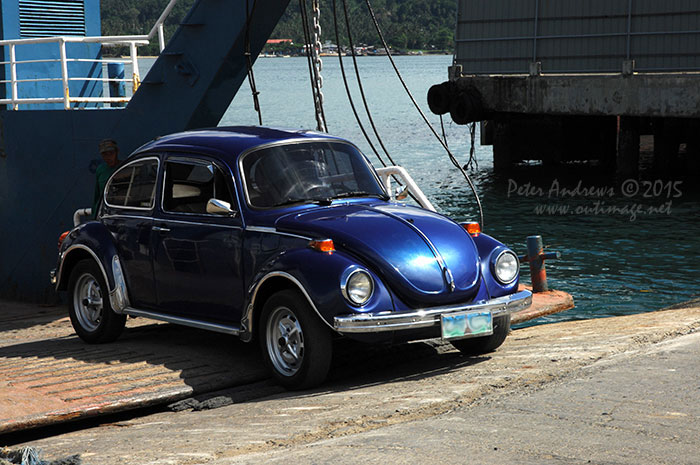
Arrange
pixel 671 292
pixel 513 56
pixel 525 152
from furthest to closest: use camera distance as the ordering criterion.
A: 1. pixel 525 152
2. pixel 513 56
3. pixel 671 292

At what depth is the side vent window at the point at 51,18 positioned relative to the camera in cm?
1778

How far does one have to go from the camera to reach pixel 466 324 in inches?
285

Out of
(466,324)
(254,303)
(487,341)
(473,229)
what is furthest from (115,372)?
(473,229)

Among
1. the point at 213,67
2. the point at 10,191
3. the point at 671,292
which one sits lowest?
the point at 671,292

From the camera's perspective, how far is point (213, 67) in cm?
1214

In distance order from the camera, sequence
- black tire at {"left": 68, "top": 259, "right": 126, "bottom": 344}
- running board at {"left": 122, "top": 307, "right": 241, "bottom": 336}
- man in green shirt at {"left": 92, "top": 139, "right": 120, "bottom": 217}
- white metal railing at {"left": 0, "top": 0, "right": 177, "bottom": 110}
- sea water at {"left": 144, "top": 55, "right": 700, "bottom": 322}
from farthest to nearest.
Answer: sea water at {"left": 144, "top": 55, "right": 700, "bottom": 322}
white metal railing at {"left": 0, "top": 0, "right": 177, "bottom": 110}
man in green shirt at {"left": 92, "top": 139, "right": 120, "bottom": 217}
black tire at {"left": 68, "top": 259, "right": 126, "bottom": 344}
running board at {"left": 122, "top": 307, "right": 241, "bottom": 336}

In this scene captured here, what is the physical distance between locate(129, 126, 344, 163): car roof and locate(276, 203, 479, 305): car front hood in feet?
2.73

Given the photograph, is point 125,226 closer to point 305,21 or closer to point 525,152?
point 305,21

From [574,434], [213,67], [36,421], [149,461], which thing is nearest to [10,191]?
[213,67]

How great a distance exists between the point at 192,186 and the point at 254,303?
1.39 m

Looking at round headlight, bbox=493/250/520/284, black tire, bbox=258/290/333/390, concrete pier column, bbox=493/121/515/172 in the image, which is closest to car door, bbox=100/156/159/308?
black tire, bbox=258/290/333/390

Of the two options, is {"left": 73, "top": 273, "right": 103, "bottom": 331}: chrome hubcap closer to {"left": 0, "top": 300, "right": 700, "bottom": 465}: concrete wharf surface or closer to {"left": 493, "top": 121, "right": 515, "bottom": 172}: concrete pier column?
{"left": 0, "top": 300, "right": 700, "bottom": 465}: concrete wharf surface

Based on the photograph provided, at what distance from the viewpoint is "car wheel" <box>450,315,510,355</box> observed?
26.1 feet

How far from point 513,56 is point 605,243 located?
1113 cm
